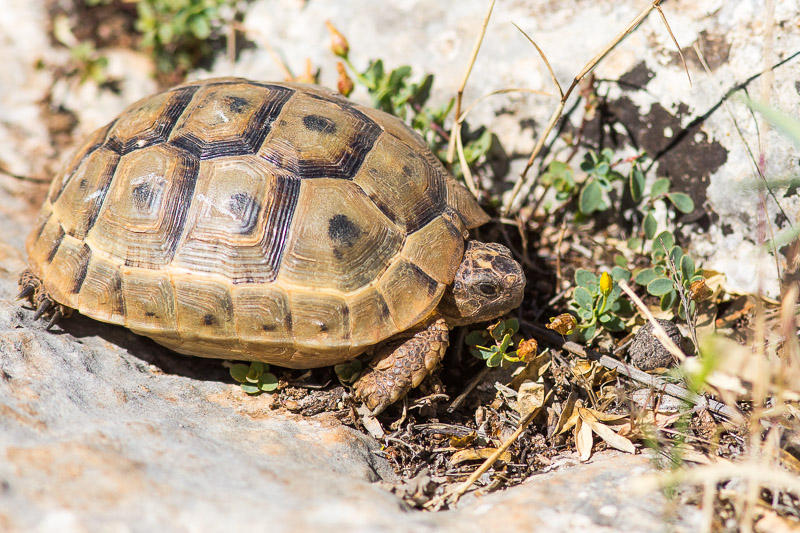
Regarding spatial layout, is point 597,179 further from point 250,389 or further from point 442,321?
point 250,389

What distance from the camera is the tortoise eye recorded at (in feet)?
10.2

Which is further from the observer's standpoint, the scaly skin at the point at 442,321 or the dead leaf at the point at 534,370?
the dead leaf at the point at 534,370

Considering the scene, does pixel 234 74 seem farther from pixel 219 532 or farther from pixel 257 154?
pixel 219 532

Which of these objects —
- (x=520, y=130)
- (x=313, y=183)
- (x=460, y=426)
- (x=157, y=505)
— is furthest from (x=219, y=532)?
(x=520, y=130)

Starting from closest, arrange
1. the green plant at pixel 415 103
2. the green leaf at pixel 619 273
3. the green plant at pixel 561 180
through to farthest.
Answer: the green leaf at pixel 619 273, the green plant at pixel 561 180, the green plant at pixel 415 103

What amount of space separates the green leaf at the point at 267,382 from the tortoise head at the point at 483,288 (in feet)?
3.17

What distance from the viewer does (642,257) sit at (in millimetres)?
3654

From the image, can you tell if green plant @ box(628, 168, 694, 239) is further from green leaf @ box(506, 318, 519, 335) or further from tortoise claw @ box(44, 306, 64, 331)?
tortoise claw @ box(44, 306, 64, 331)

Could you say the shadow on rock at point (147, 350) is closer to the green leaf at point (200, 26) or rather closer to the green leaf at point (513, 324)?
the green leaf at point (513, 324)

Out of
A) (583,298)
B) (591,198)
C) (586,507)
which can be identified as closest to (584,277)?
(583,298)

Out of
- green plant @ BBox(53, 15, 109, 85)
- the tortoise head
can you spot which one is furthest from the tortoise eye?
green plant @ BBox(53, 15, 109, 85)

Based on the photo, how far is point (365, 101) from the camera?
4.34m

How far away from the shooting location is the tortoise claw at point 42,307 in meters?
3.20

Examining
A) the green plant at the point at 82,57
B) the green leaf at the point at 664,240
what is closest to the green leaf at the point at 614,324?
the green leaf at the point at 664,240
